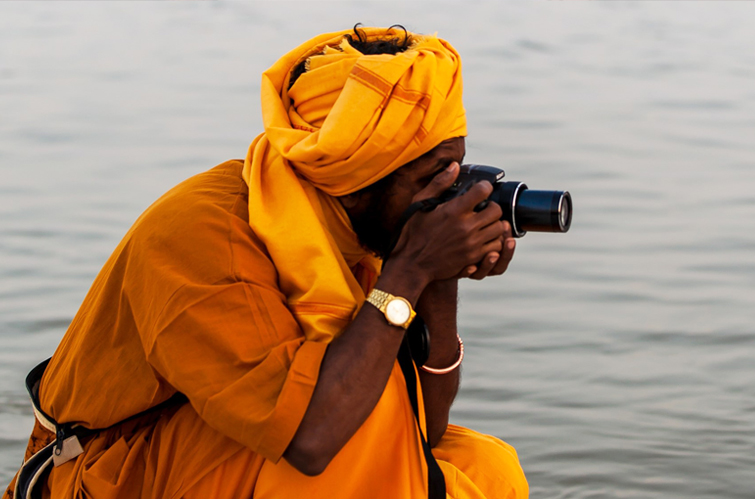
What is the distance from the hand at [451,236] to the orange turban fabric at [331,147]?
0.43ft

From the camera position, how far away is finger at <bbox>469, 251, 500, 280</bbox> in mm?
1746

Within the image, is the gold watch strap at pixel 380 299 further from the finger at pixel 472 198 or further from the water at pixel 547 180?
the water at pixel 547 180

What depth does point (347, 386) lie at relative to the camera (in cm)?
160

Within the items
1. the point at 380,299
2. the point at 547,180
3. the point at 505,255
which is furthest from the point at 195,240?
the point at 547,180

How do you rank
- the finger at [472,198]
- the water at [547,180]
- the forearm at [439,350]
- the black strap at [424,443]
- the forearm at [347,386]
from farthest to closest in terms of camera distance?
the water at [547,180]
the forearm at [439,350]
the black strap at [424,443]
the finger at [472,198]
the forearm at [347,386]

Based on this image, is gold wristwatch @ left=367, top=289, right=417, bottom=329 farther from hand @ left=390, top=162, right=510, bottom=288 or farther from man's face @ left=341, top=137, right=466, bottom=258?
man's face @ left=341, top=137, right=466, bottom=258

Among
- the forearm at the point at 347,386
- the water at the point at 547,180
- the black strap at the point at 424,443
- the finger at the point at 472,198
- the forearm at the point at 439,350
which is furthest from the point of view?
the water at the point at 547,180

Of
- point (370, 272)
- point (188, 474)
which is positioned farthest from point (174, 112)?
point (188, 474)

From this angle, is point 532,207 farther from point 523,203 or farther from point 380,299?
point 380,299

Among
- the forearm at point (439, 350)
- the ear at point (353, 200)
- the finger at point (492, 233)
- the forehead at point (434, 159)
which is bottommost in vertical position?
the forearm at point (439, 350)

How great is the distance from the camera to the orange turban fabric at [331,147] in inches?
67.2

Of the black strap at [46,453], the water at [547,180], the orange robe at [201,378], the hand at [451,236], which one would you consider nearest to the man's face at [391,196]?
the hand at [451,236]

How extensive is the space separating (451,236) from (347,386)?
32 cm

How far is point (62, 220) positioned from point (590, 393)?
2.86 m
